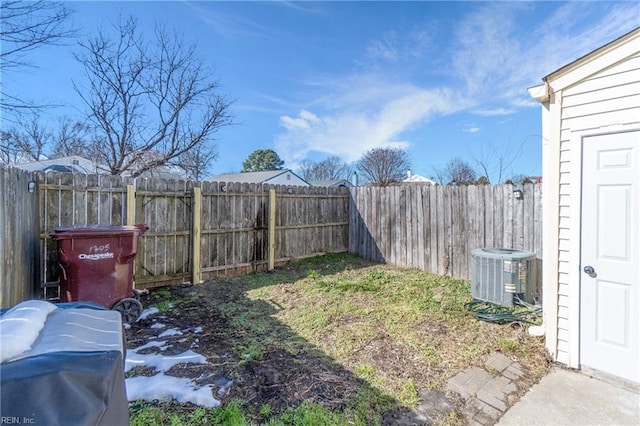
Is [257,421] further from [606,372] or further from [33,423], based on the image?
[606,372]

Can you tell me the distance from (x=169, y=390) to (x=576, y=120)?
176 inches

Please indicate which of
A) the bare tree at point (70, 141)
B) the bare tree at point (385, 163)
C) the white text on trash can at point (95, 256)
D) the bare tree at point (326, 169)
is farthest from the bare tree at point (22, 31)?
Answer: the bare tree at point (326, 169)

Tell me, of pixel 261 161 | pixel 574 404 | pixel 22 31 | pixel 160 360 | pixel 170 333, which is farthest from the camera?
pixel 261 161

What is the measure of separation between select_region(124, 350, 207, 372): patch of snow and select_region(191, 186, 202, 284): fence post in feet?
9.04

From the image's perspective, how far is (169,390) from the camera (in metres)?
2.53

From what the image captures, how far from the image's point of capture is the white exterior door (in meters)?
2.67

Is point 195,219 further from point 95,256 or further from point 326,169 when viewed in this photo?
point 326,169

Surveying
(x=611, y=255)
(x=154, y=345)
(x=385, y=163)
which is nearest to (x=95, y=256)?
(x=154, y=345)

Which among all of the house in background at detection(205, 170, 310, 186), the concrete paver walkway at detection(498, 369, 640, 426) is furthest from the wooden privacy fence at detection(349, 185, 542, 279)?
the house in background at detection(205, 170, 310, 186)

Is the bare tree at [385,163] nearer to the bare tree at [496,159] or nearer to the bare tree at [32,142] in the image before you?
the bare tree at [496,159]

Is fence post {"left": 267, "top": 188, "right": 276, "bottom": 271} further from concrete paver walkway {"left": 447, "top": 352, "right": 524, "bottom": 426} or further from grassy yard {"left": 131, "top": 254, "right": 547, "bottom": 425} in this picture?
concrete paver walkway {"left": 447, "top": 352, "right": 524, "bottom": 426}

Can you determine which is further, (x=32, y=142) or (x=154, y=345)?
(x=32, y=142)

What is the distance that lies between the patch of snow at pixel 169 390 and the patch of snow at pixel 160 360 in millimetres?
229

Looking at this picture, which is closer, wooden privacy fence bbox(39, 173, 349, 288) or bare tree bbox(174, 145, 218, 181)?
wooden privacy fence bbox(39, 173, 349, 288)
